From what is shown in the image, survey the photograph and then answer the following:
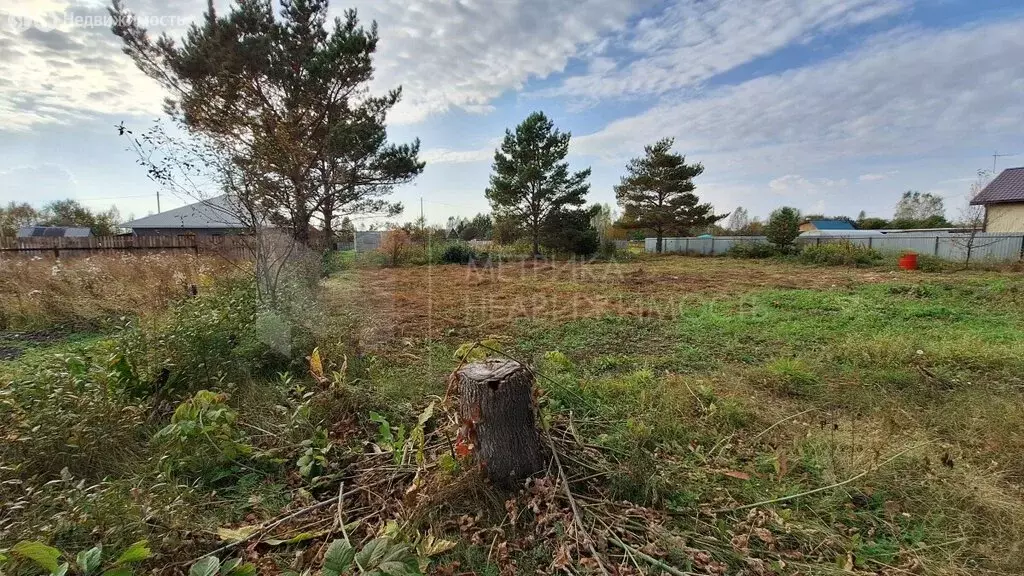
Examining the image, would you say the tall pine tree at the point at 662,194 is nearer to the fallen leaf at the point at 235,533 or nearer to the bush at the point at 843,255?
the bush at the point at 843,255

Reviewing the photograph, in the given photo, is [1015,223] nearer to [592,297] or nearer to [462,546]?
[592,297]

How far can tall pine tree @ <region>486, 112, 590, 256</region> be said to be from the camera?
16438mm

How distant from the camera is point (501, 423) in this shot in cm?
167

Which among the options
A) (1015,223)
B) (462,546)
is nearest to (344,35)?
(462,546)

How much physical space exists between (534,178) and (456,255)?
448cm

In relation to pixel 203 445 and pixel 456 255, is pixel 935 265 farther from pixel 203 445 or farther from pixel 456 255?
pixel 203 445

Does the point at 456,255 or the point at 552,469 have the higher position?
the point at 456,255

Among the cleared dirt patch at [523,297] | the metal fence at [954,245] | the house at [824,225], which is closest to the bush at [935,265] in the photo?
the metal fence at [954,245]

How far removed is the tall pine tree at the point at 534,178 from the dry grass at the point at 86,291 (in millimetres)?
11967

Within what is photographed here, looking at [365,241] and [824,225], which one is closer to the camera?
[365,241]

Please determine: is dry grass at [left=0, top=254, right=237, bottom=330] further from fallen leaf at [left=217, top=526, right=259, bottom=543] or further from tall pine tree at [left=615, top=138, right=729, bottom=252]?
tall pine tree at [left=615, top=138, right=729, bottom=252]

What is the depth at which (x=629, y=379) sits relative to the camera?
2959 mm

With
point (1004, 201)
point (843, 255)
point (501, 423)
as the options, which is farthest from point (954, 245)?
point (501, 423)

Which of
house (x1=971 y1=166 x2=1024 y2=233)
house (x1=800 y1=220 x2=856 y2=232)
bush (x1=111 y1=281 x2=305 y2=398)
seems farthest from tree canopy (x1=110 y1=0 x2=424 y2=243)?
house (x1=800 y1=220 x2=856 y2=232)
